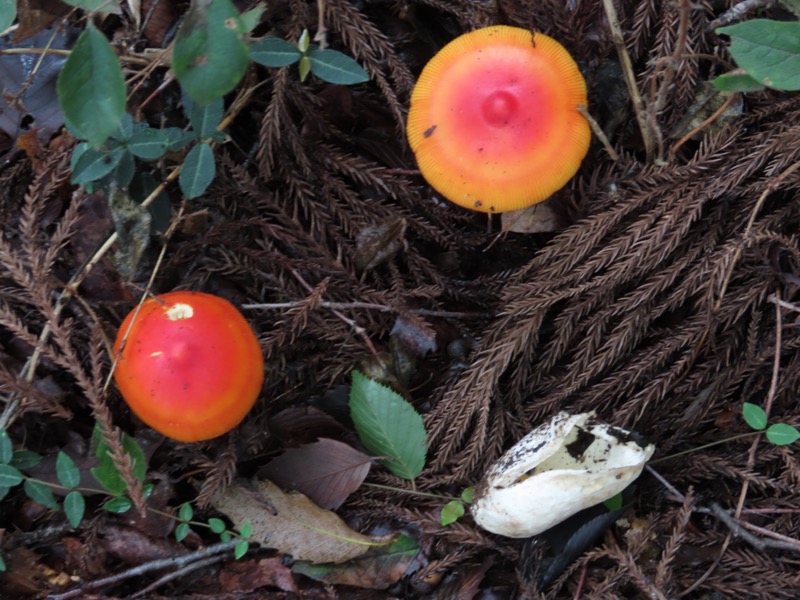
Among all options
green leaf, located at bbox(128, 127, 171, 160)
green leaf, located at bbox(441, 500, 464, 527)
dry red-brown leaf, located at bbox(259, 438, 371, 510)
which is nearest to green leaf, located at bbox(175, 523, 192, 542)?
dry red-brown leaf, located at bbox(259, 438, 371, 510)

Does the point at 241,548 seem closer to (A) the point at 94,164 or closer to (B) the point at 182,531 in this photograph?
(B) the point at 182,531

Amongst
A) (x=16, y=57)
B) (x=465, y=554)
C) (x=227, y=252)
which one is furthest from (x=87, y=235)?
(x=465, y=554)

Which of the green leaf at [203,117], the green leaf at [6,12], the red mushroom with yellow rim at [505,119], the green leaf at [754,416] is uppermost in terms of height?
the green leaf at [6,12]

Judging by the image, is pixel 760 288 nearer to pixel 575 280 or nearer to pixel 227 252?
pixel 575 280

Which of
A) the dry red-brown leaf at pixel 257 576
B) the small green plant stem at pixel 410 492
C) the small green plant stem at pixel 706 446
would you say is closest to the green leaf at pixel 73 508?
the dry red-brown leaf at pixel 257 576

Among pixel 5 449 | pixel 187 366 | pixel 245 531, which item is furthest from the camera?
pixel 245 531

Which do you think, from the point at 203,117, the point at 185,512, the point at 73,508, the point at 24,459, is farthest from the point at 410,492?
the point at 203,117

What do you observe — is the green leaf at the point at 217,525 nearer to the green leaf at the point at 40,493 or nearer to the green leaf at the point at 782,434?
the green leaf at the point at 40,493
